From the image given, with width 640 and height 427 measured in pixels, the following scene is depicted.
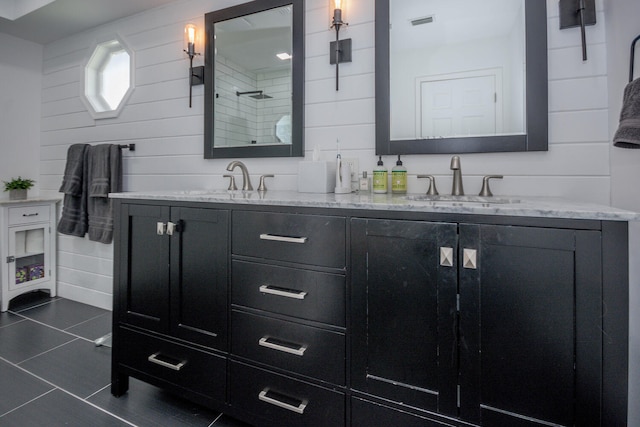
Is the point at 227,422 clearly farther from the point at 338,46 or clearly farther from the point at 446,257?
the point at 338,46

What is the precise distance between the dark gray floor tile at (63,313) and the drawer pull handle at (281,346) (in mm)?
2029

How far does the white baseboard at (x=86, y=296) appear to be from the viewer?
279 cm

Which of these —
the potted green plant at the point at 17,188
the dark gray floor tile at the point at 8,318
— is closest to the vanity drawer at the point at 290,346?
the dark gray floor tile at the point at 8,318

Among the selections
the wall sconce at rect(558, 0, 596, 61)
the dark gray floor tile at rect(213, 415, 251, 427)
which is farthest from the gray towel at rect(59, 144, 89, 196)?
the wall sconce at rect(558, 0, 596, 61)

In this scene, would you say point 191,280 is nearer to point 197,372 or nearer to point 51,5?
point 197,372

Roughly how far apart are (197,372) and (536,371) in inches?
49.8

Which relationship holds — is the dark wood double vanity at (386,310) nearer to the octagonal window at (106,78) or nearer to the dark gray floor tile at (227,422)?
the dark gray floor tile at (227,422)

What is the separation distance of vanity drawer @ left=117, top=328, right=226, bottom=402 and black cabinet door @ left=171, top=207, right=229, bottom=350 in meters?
0.07

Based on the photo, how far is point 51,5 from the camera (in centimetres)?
244

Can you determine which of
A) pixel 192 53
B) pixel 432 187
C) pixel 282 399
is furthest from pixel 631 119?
pixel 192 53

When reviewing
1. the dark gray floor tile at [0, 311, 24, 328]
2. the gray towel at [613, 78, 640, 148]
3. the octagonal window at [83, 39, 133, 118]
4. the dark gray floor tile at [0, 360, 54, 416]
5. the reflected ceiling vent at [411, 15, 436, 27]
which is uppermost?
the octagonal window at [83, 39, 133, 118]

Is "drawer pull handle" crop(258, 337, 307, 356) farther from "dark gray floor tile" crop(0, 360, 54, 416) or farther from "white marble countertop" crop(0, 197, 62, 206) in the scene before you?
"white marble countertop" crop(0, 197, 62, 206)

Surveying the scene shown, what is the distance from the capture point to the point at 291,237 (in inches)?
48.7

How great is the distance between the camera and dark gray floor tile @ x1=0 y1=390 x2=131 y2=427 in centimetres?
145
